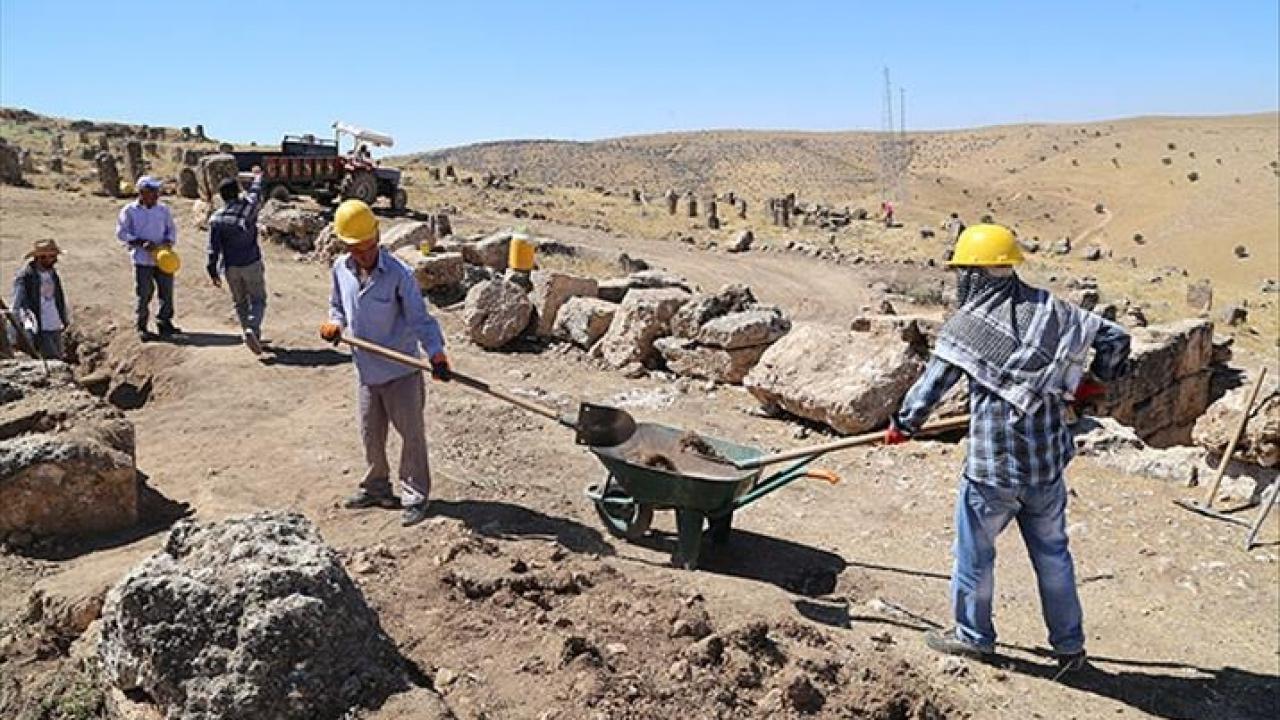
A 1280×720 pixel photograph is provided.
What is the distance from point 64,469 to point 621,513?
120 inches

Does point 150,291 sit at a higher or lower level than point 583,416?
higher

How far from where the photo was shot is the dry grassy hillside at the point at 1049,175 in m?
35.7

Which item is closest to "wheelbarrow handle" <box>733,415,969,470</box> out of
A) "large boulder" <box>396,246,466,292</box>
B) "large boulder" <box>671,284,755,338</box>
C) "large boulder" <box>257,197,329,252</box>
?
"large boulder" <box>671,284,755,338</box>

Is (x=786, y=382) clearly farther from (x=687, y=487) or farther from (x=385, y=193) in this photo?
(x=385, y=193)

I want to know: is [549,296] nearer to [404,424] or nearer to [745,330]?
[745,330]

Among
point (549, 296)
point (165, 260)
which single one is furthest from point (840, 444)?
point (165, 260)

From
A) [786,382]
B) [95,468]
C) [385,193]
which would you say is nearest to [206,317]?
[95,468]

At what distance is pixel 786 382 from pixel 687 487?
3.14 metres

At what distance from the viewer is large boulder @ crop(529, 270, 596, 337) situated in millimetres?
10656

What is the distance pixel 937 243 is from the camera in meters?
27.8

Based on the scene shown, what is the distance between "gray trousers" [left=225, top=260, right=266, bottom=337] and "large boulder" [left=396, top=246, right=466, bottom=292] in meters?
2.95

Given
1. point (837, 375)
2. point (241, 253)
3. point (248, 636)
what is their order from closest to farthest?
point (248, 636) → point (837, 375) → point (241, 253)

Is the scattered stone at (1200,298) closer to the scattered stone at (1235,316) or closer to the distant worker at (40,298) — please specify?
the scattered stone at (1235,316)

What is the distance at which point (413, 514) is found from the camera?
5.59 m
